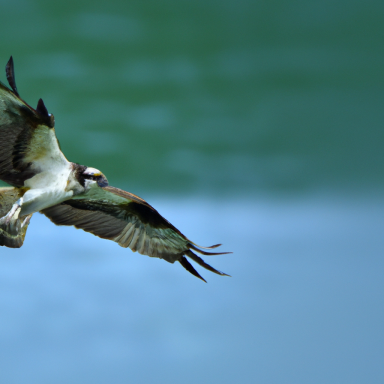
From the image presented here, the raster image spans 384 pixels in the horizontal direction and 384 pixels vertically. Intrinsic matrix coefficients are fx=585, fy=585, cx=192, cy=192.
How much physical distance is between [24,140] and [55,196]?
0.42 meters

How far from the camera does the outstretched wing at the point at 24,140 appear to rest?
10.7ft

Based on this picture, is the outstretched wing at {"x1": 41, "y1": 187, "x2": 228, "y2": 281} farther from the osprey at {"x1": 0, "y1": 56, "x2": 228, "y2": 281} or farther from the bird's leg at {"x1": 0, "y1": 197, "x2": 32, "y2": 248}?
the bird's leg at {"x1": 0, "y1": 197, "x2": 32, "y2": 248}

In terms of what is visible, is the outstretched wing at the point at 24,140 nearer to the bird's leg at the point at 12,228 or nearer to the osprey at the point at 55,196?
the osprey at the point at 55,196

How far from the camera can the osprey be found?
3381 mm

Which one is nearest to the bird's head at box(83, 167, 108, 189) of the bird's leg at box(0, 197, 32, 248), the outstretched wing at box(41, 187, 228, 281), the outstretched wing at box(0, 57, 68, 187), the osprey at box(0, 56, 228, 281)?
the osprey at box(0, 56, 228, 281)

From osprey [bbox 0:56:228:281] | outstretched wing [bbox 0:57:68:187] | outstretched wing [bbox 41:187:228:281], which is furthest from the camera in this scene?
outstretched wing [bbox 41:187:228:281]

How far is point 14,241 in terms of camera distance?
3.69 meters

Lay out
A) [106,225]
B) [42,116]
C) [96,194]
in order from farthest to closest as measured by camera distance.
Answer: [106,225] < [96,194] < [42,116]

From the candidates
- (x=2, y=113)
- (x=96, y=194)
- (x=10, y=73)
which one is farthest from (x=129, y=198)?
(x=10, y=73)

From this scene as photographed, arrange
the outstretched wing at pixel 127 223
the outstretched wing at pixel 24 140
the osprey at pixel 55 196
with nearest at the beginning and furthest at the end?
the outstretched wing at pixel 24 140 < the osprey at pixel 55 196 < the outstretched wing at pixel 127 223

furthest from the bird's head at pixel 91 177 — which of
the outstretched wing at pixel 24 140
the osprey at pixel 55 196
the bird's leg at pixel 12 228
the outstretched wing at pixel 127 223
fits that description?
the bird's leg at pixel 12 228

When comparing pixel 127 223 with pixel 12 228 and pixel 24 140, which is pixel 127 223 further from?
pixel 24 140

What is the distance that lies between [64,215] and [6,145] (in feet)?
2.80

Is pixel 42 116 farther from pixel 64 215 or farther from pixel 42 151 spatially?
pixel 64 215
